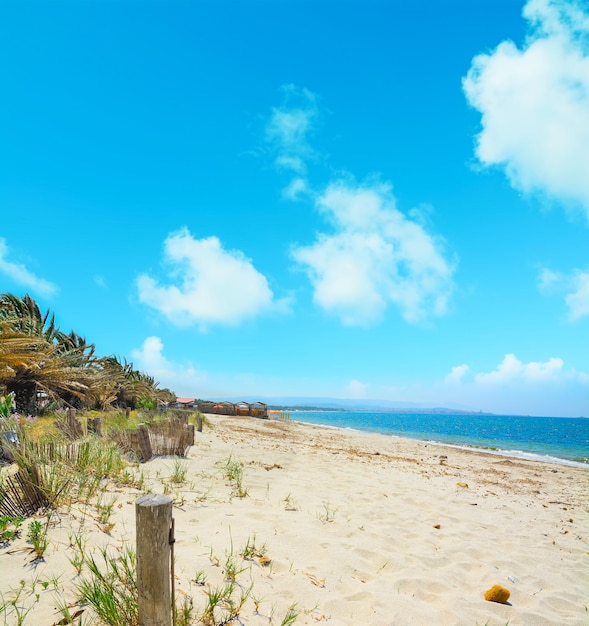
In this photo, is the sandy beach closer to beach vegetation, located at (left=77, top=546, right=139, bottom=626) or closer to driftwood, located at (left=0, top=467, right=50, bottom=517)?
beach vegetation, located at (left=77, top=546, right=139, bottom=626)

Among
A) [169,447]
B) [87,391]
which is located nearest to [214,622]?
[169,447]

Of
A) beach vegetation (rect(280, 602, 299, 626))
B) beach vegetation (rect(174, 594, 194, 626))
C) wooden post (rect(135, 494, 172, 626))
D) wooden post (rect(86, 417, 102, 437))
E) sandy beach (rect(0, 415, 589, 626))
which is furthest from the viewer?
wooden post (rect(86, 417, 102, 437))

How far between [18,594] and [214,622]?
1.31 m

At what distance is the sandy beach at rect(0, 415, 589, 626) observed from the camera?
9.69ft

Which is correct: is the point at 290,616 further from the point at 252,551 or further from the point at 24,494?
the point at 24,494

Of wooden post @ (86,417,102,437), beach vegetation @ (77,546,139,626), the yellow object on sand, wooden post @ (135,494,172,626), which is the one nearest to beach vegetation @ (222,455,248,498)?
wooden post @ (86,417,102,437)

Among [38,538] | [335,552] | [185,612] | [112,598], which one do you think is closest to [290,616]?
[185,612]

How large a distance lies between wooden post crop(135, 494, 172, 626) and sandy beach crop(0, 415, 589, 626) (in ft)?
1.90

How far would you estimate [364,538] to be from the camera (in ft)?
15.1

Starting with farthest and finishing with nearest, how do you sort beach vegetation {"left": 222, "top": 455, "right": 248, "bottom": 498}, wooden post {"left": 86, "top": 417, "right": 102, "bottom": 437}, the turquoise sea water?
the turquoise sea water < wooden post {"left": 86, "top": 417, "right": 102, "bottom": 437} < beach vegetation {"left": 222, "top": 455, "right": 248, "bottom": 498}

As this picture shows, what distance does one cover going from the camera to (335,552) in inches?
158

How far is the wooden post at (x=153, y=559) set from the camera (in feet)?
7.07

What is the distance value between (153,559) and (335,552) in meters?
2.46

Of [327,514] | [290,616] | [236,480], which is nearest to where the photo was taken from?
[290,616]
